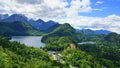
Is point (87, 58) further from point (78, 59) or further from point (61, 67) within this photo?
point (61, 67)

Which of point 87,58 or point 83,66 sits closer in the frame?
point 83,66

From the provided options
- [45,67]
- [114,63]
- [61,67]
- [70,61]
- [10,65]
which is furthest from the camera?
[114,63]

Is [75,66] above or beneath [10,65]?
beneath

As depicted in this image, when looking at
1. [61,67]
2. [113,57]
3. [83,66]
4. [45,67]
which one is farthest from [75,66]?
[113,57]

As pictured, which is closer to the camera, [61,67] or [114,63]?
[61,67]

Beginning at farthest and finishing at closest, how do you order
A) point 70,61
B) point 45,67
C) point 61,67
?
point 70,61
point 61,67
point 45,67

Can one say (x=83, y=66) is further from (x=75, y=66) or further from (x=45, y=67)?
(x=45, y=67)

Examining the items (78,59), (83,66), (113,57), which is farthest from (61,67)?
(113,57)

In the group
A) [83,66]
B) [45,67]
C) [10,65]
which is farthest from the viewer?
[83,66]

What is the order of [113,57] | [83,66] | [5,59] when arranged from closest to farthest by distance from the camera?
[5,59]
[83,66]
[113,57]
